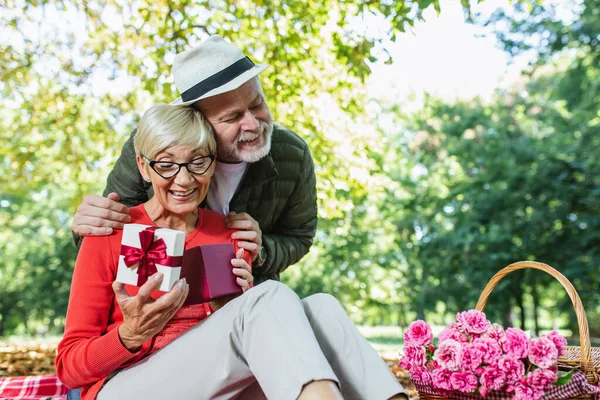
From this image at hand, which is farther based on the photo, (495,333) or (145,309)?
(495,333)

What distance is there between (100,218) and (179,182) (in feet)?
0.88

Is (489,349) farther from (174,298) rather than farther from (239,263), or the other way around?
(174,298)

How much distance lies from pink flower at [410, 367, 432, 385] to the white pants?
22cm

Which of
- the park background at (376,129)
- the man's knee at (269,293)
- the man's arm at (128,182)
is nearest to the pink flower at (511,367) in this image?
the man's knee at (269,293)

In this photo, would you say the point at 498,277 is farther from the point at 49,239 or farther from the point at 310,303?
the point at 49,239

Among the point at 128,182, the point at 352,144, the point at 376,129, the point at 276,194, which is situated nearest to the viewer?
the point at 128,182

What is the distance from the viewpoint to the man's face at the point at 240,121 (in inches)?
83.7

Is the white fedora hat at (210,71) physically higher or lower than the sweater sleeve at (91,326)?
higher

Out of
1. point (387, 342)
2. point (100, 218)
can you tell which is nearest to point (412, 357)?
point (100, 218)

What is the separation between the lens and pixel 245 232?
218 centimetres

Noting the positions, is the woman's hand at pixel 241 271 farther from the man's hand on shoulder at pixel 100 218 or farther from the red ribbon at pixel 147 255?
the man's hand on shoulder at pixel 100 218

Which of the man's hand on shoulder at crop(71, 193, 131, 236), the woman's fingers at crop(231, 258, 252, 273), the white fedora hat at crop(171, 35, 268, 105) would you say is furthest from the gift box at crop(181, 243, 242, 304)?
the white fedora hat at crop(171, 35, 268, 105)

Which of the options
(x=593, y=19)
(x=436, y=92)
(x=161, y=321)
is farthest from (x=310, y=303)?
(x=436, y=92)

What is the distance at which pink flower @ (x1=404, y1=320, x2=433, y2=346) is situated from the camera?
197 centimetres
